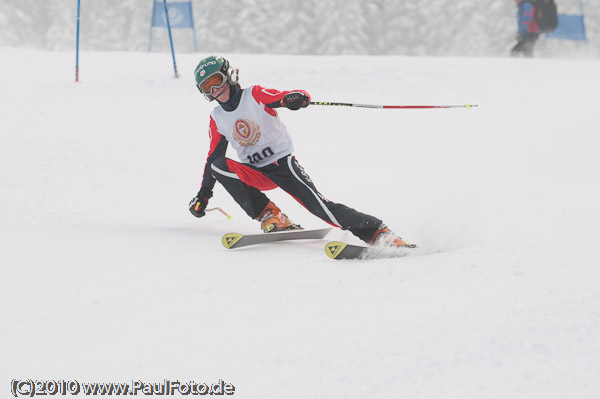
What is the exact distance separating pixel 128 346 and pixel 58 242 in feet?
7.49

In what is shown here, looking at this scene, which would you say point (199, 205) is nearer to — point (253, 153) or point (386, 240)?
point (253, 153)

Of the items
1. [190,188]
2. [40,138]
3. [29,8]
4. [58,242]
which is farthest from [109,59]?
[29,8]

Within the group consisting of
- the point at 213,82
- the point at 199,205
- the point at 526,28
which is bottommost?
the point at 526,28

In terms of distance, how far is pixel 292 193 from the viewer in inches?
176

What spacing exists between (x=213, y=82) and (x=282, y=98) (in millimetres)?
515

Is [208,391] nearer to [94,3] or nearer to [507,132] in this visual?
[507,132]

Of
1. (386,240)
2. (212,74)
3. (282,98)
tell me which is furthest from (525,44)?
(386,240)

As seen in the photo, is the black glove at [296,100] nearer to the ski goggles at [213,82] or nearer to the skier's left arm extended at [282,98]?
the skier's left arm extended at [282,98]

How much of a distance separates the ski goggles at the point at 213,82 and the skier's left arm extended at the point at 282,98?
9.3 inches

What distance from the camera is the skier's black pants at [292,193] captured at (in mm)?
3957

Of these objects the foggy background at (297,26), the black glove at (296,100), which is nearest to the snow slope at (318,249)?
the black glove at (296,100)

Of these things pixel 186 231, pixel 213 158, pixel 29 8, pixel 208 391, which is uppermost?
pixel 208 391

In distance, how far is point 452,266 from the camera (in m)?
3.10

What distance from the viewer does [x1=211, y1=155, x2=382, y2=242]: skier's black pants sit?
3.96 m
